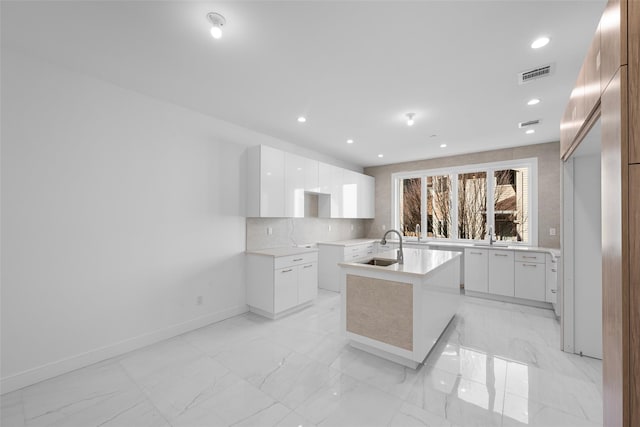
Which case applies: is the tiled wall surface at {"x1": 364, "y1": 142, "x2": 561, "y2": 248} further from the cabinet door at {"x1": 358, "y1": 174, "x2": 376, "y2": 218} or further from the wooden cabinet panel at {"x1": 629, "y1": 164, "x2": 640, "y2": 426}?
the wooden cabinet panel at {"x1": 629, "y1": 164, "x2": 640, "y2": 426}

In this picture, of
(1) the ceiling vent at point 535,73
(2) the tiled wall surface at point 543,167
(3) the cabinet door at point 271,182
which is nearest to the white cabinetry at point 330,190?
(3) the cabinet door at point 271,182

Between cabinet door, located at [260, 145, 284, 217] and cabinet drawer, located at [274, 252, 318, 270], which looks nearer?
cabinet drawer, located at [274, 252, 318, 270]

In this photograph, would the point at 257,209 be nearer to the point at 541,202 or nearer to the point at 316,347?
the point at 316,347

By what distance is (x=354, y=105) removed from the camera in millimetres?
3002

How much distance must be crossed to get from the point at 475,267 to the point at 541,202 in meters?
1.60

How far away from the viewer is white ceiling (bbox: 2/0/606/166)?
1.65 m

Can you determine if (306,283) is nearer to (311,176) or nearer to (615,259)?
(311,176)

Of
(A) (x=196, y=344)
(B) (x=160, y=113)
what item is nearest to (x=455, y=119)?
(B) (x=160, y=113)

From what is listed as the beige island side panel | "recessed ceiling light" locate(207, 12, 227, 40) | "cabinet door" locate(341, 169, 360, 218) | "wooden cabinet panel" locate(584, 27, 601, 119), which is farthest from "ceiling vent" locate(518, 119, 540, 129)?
"recessed ceiling light" locate(207, 12, 227, 40)

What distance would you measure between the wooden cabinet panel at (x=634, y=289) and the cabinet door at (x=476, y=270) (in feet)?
12.3

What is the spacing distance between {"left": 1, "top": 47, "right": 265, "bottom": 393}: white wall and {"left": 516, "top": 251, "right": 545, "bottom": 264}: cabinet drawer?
4490mm

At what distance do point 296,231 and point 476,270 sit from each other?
3.18 m

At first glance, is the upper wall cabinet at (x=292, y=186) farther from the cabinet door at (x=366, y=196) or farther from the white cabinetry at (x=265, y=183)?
the cabinet door at (x=366, y=196)

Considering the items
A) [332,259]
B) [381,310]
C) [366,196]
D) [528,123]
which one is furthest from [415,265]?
[366,196]
